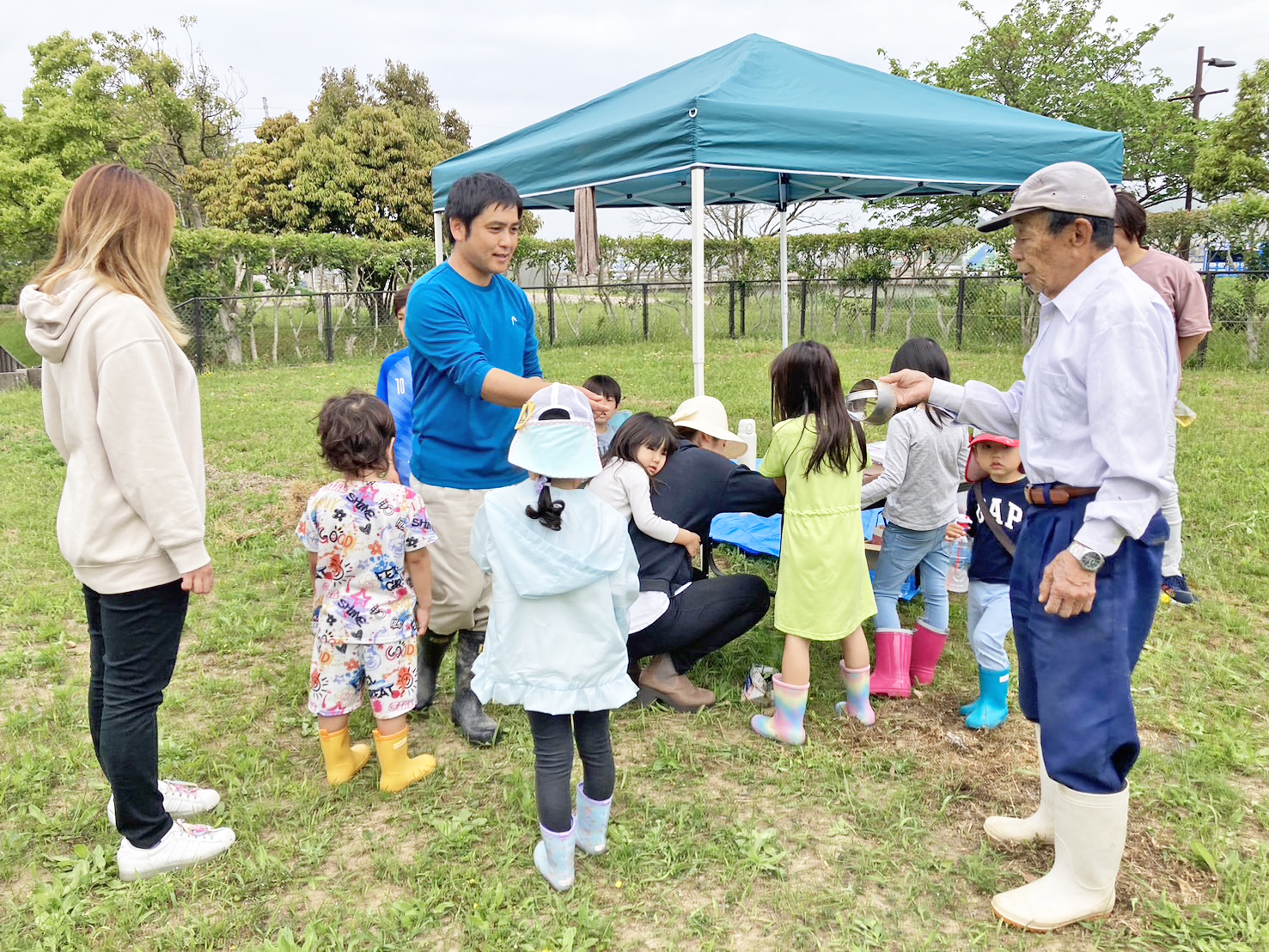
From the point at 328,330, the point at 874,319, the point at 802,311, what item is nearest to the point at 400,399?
the point at 328,330

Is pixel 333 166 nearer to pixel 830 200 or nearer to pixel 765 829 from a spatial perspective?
pixel 830 200

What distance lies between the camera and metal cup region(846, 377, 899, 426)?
7.13ft

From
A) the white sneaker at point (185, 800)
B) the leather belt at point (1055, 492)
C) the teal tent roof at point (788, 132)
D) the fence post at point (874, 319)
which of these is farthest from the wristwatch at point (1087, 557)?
the fence post at point (874, 319)

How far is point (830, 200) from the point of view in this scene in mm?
7723

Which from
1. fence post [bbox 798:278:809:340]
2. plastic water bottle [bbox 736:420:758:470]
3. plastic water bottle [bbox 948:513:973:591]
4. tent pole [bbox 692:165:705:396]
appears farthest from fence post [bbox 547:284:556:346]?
plastic water bottle [bbox 948:513:973:591]

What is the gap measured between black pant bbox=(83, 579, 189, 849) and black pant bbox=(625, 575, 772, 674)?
148 cm

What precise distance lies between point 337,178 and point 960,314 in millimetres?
13851

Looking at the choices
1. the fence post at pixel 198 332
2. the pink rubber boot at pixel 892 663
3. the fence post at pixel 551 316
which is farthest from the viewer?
the fence post at pixel 551 316

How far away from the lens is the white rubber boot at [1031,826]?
2367mm

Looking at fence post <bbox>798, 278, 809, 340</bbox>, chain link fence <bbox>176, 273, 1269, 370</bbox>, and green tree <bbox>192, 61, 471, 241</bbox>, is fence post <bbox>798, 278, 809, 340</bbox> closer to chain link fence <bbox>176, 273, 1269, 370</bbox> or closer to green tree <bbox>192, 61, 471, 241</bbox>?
chain link fence <bbox>176, 273, 1269, 370</bbox>

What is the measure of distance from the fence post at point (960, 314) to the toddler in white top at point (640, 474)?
11701 millimetres

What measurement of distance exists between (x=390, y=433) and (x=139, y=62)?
28401 millimetres

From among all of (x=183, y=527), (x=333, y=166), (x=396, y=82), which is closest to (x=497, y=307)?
(x=183, y=527)

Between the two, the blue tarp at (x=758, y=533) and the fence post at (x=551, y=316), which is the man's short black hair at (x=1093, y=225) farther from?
the fence post at (x=551, y=316)
